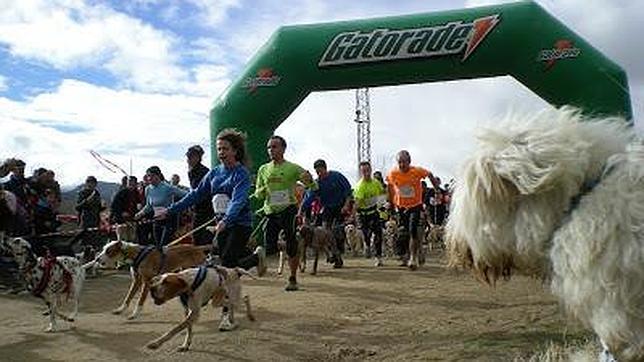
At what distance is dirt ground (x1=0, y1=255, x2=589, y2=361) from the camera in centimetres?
612

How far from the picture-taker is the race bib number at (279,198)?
969cm

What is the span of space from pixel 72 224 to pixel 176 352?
40.6 feet

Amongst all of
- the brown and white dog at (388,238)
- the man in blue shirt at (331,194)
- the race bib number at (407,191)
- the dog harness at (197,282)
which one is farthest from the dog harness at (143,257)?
the brown and white dog at (388,238)

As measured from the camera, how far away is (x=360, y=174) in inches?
567

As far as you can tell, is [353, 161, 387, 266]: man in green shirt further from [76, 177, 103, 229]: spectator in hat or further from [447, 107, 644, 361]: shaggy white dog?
[447, 107, 644, 361]: shaggy white dog

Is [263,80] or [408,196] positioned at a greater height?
[263,80]

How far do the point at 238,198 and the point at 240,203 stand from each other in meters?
A: 0.05

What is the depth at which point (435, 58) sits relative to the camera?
13.0 metres

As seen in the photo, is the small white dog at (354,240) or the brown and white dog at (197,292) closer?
the brown and white dog at (197,292)

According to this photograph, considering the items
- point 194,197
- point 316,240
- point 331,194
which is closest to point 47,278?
point 194,197

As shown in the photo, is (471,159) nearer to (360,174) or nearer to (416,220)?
(416,220)

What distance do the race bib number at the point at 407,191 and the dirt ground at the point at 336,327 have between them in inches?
77.8

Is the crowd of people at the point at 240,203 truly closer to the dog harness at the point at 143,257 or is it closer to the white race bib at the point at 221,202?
the white race bib at the point at 221,202

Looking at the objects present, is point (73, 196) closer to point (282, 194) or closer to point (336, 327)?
point (282, 194)
